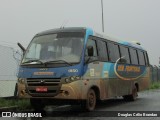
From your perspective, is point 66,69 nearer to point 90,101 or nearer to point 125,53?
point 90,101

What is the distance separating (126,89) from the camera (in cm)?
1852

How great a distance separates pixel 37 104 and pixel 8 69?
3.16 m

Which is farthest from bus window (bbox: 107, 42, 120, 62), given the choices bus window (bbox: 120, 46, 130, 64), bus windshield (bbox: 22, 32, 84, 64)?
bus windshield (bbox: 22, 32, 84, 64)

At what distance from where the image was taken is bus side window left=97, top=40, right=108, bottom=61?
49.4ft

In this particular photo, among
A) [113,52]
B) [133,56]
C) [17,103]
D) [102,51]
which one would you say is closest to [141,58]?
[133,56]

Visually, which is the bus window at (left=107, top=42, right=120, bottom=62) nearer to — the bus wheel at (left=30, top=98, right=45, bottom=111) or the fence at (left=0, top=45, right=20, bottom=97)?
the bus wheel at (left=30, top=98, right=45, bottom=111)

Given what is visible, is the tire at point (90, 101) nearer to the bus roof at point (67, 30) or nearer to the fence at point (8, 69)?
the bus roof at point (67, 30)

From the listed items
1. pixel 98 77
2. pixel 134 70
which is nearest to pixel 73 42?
pixel 98 77

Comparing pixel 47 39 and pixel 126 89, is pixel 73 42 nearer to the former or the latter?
pixel 47 39

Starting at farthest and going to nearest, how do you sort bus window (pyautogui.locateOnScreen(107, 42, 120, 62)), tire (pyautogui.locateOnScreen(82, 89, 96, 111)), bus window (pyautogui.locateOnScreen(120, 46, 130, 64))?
bus window (pyautogui.locateOnScreen(120, 46, 130, 64)), bus window (pyautogui.locateOnScreen(107, 42, 120, 62)), tire (pyautogui.locateOnScreen(82, 89, 96, 111))

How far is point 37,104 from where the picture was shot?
14.2 metres

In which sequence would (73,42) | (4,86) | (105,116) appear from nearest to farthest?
(105,116), (73,42), (4,86)

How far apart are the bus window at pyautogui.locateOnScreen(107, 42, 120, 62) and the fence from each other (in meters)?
3.96

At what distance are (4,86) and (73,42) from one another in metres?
4.14
